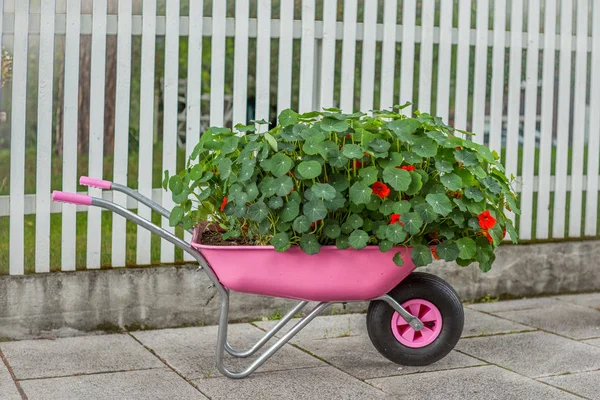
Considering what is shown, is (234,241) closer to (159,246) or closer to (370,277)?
(370,277)

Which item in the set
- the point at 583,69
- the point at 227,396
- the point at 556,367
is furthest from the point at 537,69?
the point at 227,396

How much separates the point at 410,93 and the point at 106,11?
1.57 m

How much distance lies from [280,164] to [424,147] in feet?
1.68

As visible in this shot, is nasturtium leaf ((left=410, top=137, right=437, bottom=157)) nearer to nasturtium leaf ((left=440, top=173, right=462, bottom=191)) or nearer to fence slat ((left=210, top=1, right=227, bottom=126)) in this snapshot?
nasturtium leaf ((left=440, top=173, right=462, bottom=191))

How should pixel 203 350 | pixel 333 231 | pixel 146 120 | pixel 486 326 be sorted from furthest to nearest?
1. pixel 486 326
2. pixel 146 120
3. pixel 203 350
4. pixel 333 231

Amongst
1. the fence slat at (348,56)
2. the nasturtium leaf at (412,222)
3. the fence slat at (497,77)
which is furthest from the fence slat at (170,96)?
the fence slat at (497,77)

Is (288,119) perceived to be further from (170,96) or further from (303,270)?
(170,96)

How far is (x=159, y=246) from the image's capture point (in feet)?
14.6

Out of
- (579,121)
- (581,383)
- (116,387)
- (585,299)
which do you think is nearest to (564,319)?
(585,299)

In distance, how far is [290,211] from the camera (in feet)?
10.4

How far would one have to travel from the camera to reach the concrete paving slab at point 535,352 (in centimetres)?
371

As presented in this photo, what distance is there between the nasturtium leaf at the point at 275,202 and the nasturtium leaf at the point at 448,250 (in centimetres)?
60

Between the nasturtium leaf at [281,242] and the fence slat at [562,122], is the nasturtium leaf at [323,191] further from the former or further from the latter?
the fence slat at [562,122]

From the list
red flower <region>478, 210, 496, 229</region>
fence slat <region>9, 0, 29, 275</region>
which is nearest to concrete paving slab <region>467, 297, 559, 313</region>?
red flower <region>478, 210, 496, 229</region>
